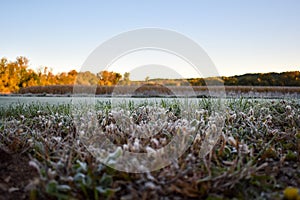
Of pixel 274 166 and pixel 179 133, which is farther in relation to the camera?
pixel 179 133

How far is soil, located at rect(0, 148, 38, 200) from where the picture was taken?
Result: 171 cm

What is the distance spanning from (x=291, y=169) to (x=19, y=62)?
4201 cm

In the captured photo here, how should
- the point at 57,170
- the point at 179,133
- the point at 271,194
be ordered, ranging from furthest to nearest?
the point at 179,133 → the point at 57,170 → the point at 271,194

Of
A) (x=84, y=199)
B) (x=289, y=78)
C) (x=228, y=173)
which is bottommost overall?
(x=84, y=199)

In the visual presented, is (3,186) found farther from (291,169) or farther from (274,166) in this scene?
(291,169)

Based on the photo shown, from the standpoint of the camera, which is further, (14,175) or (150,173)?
(14,175)

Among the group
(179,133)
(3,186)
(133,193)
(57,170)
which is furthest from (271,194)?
(3,186)

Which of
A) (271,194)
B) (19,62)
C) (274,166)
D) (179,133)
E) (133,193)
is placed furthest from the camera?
(19,62)

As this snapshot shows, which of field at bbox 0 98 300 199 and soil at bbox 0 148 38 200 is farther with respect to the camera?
soil at bbox 0 148 38 200

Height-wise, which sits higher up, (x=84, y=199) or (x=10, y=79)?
(x=10, y=79)

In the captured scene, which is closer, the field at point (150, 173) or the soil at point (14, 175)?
the field at point (150, 173)

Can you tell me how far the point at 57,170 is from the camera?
1.75 metres

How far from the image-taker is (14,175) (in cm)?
200

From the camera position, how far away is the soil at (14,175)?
1.71m
